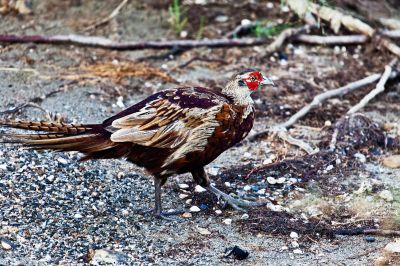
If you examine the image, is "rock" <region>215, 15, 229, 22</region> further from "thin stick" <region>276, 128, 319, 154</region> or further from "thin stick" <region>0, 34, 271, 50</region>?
"thin stick" <region>276, 128, 319, 154</region>

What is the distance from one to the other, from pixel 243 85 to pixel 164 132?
0.79m

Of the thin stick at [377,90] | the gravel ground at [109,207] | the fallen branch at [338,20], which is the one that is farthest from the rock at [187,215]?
the fallen branch at [338,20]

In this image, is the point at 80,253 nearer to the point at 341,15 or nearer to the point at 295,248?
the point at 295,248

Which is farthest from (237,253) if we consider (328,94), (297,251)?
(328,94)

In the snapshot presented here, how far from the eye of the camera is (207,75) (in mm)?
8734

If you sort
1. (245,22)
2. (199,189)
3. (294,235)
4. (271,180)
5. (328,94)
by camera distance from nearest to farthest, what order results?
(294,235)
(199,189)
(271,180)
(328,94)
(245,22)

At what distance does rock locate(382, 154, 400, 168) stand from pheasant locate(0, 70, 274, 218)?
165 centimetres

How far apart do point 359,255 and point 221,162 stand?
1864 millimetres

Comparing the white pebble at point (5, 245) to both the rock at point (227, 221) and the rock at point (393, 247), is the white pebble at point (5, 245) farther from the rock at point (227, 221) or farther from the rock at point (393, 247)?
the rock at point (393, 247)

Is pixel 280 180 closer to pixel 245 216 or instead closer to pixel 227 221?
pixel 245 216

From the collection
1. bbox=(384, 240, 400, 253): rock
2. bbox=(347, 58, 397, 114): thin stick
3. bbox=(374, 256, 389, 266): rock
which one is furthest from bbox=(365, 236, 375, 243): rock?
bbox=(347, 58, 397, 114): thin stick

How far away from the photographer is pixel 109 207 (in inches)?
237

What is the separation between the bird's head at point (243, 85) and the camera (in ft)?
20.1

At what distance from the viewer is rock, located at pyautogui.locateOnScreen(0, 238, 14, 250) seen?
5246 millimetres
